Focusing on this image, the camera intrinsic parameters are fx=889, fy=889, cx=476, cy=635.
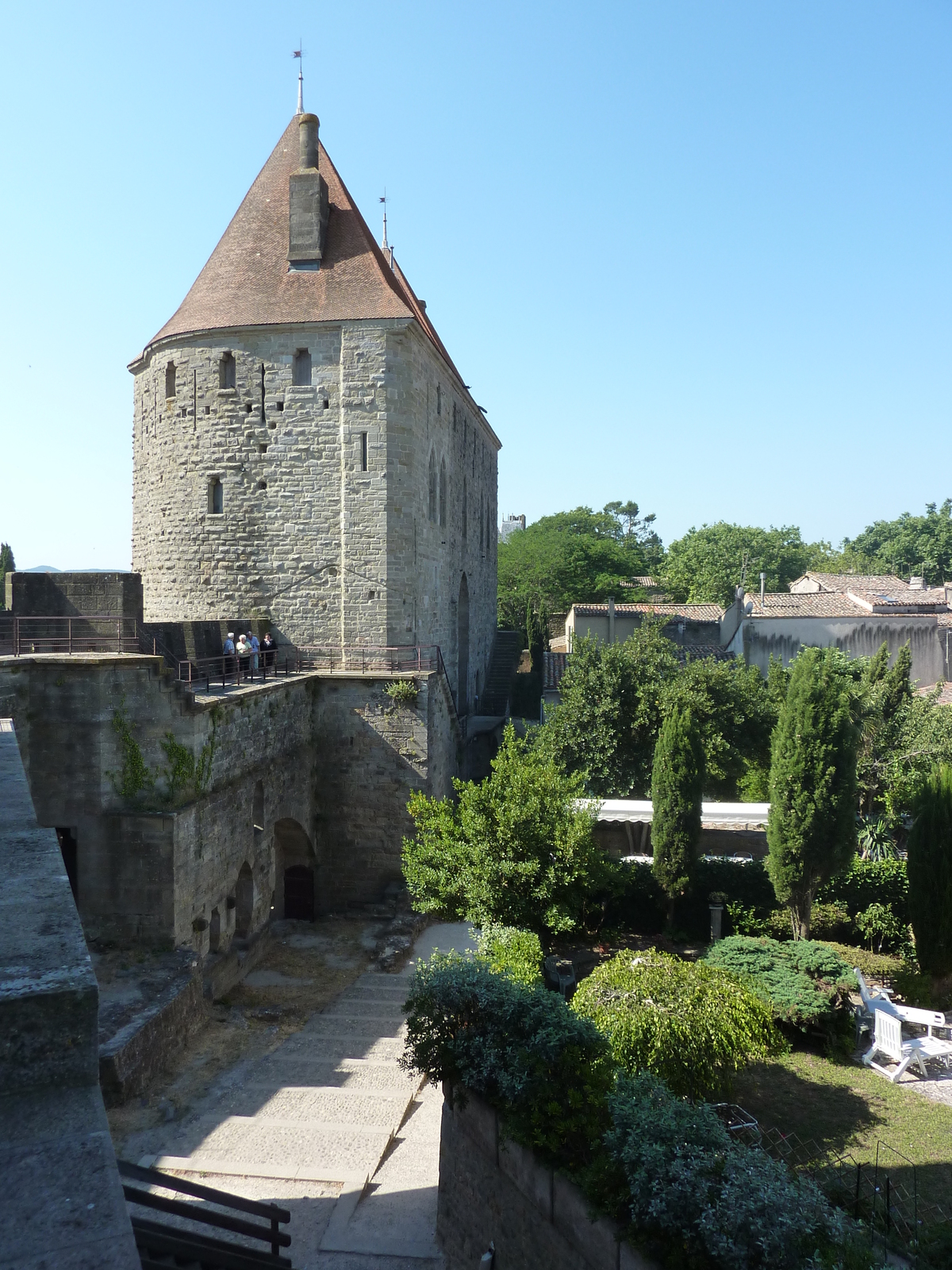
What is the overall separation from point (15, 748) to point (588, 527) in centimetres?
5660

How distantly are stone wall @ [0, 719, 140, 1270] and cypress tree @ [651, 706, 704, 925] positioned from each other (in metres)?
15.4

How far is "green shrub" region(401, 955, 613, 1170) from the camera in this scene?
668cm

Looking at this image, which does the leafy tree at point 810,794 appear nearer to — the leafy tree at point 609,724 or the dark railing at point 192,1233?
the leafy tree at point 609,724

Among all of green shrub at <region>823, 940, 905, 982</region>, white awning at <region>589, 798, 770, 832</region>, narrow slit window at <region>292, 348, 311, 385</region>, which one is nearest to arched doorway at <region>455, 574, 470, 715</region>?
white awning at <region>589, 798, 770, 832</region>

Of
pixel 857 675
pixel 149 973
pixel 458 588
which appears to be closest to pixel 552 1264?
pixel 149 973

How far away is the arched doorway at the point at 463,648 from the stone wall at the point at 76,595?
47.5ft

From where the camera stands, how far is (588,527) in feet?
204

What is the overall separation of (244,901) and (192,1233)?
9.99 meters

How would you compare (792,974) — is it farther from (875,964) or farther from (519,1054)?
(519,1054)

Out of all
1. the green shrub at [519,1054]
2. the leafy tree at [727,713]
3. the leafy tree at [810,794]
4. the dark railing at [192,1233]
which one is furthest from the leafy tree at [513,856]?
the dark railing at [192,1233]

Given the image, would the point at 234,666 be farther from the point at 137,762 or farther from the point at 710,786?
the point at 710,786

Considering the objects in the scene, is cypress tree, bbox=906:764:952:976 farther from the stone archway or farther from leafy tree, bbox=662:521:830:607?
leafy tree, bbox=662:521:830:607

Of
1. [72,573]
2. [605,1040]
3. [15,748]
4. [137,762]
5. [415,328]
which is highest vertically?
[415,328]

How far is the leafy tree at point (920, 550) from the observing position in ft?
238
